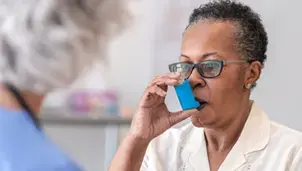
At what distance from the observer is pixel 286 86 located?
79.4 inches

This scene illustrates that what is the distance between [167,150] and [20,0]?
35.7 inches

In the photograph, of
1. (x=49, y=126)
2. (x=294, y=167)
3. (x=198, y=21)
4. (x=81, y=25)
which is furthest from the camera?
(x=49, y=126)

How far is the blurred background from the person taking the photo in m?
1.99

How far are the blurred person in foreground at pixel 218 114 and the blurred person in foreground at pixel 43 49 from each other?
710 mm

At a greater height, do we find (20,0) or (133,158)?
(20,0)

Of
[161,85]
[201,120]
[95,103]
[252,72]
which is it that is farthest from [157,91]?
[95,103]

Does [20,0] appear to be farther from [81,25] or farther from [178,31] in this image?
[178,31]

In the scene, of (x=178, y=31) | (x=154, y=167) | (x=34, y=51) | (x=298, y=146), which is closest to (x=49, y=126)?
(x=178, y=31)

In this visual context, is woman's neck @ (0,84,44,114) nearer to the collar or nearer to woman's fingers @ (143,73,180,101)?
woman's fingers @ (143,73,180,101)

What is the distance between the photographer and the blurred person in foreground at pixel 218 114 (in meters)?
1.25

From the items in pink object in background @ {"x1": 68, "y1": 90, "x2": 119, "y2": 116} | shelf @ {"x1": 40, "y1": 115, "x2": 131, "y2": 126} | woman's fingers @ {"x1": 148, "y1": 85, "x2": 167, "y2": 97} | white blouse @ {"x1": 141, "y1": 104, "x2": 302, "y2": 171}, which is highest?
woman's fingers @ {"x1": 148, "y1": 85, "x2": 167, "y2": 97}

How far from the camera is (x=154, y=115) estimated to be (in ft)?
4.29

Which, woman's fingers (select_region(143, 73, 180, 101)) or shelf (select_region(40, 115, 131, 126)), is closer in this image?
woman's fingers (select_region(143, 73, 180, 101))

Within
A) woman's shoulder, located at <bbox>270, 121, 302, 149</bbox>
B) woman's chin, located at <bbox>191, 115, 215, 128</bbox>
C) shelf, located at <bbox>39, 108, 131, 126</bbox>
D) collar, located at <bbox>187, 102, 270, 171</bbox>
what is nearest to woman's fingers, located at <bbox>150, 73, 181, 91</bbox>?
woman's chin, located at <bbox>191, 115, 215, 128</bbox>
